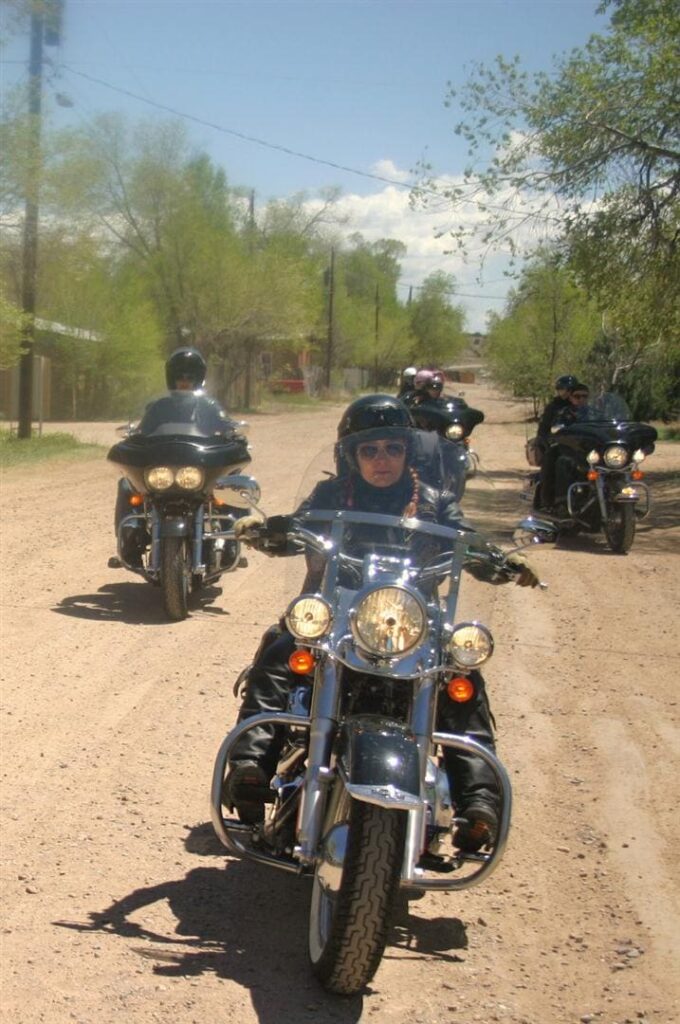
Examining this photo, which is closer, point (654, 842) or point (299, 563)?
point (654, 842)

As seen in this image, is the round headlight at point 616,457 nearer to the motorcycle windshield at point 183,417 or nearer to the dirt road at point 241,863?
the dirt road at point 241,863

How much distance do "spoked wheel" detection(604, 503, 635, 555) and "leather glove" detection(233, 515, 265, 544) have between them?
9.00 m

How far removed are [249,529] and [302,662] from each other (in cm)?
63

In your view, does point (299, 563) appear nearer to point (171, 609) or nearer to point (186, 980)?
point (186, 980)

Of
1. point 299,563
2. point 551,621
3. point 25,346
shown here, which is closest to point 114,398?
point 25,346

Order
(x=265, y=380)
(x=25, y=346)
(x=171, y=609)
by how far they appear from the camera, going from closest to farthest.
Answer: (x=171, y=609)
(x=25, y=346)
(x=265, y=380)

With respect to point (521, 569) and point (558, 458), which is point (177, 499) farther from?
point (558, 458)

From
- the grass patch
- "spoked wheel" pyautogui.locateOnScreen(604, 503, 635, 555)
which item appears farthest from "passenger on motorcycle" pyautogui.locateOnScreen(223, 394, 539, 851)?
the grass patch

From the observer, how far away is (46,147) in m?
24.8

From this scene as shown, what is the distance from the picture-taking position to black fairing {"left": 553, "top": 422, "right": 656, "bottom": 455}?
1353cm

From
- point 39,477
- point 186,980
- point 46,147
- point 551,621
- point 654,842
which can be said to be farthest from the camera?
point 46,147

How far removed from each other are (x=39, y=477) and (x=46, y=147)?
859cm

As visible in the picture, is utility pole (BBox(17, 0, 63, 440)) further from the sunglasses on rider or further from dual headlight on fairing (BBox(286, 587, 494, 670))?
dual headlight on fairing (BBox(286, 587, 494, 670))

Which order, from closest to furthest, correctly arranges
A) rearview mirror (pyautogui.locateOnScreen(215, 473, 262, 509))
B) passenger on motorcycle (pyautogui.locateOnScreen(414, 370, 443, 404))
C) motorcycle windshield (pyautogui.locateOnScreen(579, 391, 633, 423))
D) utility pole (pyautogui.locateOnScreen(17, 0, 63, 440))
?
1. rearview mirror (pyautogui.locateOnScreen(215, 473, 262, 509))
2. motorcycle windshield (pyautogui.locateOnScreen(579, 391, 633, 423))
3. passenger on motorcycle (pyautogui.locateOnScreen(414, 370, 443, 404))
4. utility pole (pyautogui.locateOnScreen(17, 0, 63, 440))
